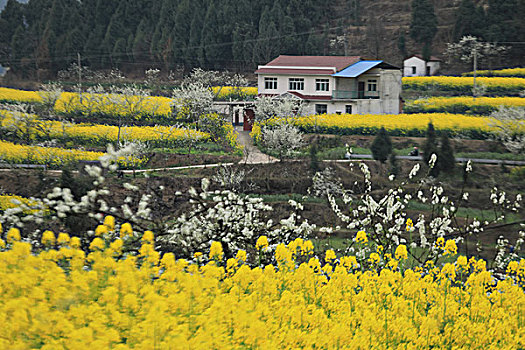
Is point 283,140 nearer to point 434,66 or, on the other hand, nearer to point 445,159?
point 445,159

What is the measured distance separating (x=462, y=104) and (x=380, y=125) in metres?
9.07

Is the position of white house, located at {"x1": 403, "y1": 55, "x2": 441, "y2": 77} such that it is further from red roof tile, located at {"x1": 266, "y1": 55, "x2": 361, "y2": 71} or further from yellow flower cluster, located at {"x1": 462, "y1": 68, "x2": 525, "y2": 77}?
red roof tile, located at {"x1": 266, "y1": 55, "x2": 361, "y2": 71}

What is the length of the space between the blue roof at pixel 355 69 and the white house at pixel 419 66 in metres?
10.7

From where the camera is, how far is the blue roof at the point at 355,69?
110 ft

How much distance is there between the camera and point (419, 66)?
4559 cm

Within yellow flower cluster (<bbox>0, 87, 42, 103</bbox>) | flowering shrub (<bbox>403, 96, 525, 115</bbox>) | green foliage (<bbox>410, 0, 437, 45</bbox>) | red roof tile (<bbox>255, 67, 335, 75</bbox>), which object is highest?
green foliage (<bbox>410, 0, 437, 45</bbox>)

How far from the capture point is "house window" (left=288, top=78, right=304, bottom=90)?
3497cm

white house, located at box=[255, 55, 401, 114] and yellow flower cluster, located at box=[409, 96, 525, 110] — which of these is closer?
white house, located at box=[255, 55, 401, 114]

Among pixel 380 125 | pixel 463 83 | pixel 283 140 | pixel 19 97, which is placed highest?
pixel 463 83

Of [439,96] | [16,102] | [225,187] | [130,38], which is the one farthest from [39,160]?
[130,38]

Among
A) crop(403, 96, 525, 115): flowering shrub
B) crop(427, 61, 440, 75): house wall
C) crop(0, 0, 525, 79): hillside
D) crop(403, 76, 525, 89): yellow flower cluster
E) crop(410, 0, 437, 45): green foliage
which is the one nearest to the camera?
crop(403, 96, 525, 115): flowering shrub

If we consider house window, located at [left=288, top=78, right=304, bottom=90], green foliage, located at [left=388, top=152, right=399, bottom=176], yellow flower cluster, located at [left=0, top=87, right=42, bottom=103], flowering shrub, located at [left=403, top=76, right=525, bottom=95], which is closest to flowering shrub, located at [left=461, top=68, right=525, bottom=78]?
flowering shrub, located at [left=403, top=76, right=525, bottom=95]

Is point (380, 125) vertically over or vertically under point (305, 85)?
under

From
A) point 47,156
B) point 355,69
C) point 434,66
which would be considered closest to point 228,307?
point 47,156
